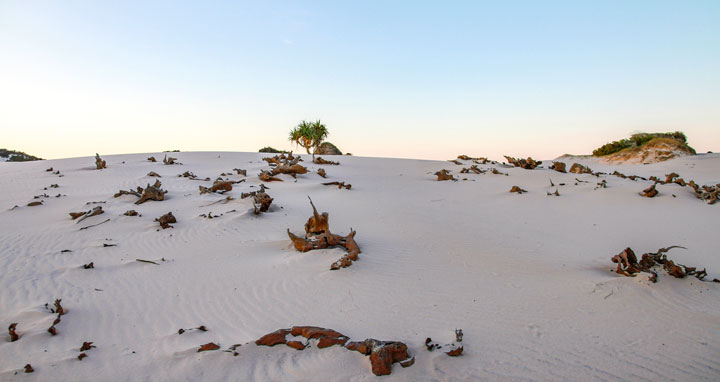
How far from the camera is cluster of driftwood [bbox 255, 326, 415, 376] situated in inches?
105

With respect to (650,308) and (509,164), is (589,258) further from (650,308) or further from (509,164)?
(509,164)

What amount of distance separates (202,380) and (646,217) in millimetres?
7690

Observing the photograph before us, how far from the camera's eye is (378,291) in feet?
13.3

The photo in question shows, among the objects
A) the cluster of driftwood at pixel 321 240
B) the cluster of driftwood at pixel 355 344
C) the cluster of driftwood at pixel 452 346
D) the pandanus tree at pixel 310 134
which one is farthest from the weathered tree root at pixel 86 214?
the pandanus tree at pixel 310 134

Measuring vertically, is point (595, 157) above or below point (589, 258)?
above

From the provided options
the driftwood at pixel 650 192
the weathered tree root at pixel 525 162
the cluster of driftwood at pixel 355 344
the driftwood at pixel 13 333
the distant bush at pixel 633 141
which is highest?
the distant bush at pixel 633 141

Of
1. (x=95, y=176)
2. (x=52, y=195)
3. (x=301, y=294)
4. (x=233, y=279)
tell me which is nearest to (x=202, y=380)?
(x=301, y=294)

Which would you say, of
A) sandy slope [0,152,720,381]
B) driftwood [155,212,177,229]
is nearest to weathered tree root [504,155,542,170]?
sandy slope [0,152,720,381]

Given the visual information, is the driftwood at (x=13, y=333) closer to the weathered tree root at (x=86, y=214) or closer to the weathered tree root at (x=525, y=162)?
Answer: the weathered tree root at (x=86, y=214)

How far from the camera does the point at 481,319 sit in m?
3.44

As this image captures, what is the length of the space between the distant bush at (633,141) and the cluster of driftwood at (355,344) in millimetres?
24155

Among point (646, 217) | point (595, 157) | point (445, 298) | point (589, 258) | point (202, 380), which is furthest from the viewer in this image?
point (595, 157)

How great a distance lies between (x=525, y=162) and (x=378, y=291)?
10875mm

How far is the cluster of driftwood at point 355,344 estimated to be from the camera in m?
2.68
